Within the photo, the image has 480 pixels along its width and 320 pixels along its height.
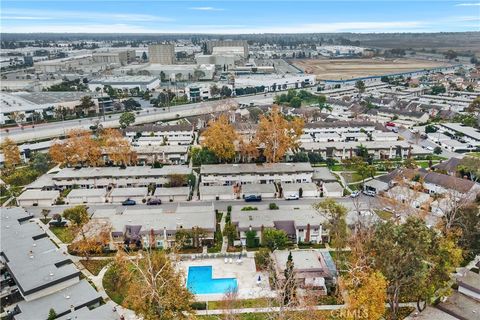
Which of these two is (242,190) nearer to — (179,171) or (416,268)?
(179,171)

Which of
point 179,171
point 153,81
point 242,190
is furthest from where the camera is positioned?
point 153,81

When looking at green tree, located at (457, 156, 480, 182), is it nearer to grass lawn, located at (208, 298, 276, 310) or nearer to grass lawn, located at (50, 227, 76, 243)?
grass lawn, located at (208, 298, 276, 310)

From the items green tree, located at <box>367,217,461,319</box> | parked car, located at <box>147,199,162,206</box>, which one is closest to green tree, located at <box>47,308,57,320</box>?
parked car, located at <box>147,199,162,206</box>

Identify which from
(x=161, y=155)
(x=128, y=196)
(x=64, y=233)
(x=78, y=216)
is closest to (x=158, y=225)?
(x=78, y=216)

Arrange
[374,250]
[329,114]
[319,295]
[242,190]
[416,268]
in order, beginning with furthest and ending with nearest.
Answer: [329,114], [242,190], [319,295], [374,250], [416,268]

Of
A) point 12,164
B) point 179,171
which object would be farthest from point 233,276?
point 12,164
